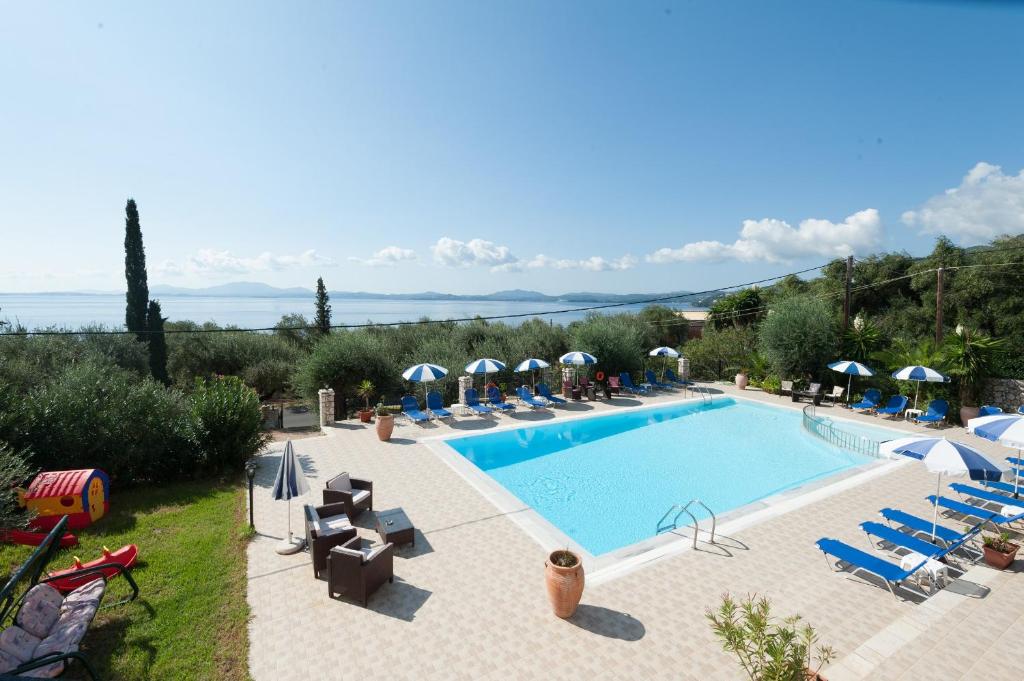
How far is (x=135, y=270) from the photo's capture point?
84.6 feet

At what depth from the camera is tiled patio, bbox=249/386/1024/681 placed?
188 inches

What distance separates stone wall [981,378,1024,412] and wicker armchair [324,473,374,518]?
20553mm

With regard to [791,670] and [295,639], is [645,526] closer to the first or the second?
[791,670]

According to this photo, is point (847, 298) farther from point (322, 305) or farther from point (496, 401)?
point (322, 305)

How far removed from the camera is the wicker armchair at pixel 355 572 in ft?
19.0

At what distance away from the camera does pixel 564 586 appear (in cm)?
539

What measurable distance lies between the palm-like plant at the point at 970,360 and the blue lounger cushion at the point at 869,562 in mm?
13178

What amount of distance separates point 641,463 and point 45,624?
38.7ft

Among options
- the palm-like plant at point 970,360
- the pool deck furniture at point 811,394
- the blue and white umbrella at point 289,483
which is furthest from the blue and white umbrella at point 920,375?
the blue and white umbrella at point 289,483

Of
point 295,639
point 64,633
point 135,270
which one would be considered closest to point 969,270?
point 295,639

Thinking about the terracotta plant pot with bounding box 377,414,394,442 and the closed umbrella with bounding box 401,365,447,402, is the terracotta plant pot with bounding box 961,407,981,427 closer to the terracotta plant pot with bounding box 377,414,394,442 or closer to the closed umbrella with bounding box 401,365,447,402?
the closed umbrella with bounding box 401,365,447,402

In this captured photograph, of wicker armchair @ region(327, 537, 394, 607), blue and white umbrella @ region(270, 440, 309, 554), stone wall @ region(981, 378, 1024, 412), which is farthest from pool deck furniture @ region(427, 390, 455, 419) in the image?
stone wall @ region(981, 378, 1024, 412)

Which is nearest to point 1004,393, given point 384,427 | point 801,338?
point 801,338

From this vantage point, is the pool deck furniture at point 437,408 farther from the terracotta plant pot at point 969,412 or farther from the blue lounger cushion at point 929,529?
the terracotta plant pot at point 969,412
